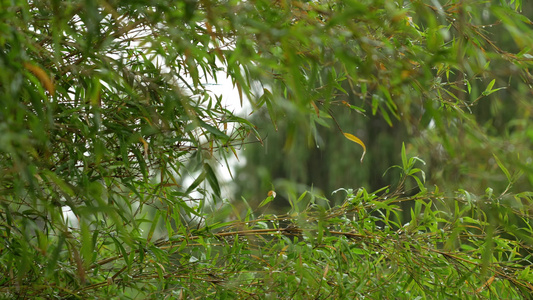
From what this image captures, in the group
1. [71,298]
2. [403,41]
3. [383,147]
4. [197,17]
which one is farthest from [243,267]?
[383,147]

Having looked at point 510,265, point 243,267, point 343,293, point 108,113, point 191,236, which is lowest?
point 510,265

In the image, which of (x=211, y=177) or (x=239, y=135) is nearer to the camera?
(x=211, y=177)

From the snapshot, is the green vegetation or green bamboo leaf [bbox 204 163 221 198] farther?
green bamboo leaf [bbox 204 163 221 198]

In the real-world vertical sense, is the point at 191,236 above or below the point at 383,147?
above

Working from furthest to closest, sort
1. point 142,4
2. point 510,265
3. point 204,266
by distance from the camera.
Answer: point 510,265 < point 204,266 < point 142,4

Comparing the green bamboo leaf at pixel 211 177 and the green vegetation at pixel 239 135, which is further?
the green bamboo leaf at pixel 211 177

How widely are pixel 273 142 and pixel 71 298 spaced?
3.35m

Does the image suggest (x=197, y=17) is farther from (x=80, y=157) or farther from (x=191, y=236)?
(x=191, y=236)

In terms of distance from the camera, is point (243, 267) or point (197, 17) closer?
point (197, 17)

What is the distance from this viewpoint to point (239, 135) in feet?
3.82

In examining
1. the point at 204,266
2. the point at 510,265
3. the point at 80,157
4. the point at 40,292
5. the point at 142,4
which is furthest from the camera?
the point at 510,265

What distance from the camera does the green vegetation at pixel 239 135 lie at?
1.96 feet

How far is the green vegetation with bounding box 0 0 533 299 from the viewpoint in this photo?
0.60 metres

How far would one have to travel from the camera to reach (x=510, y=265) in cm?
132
